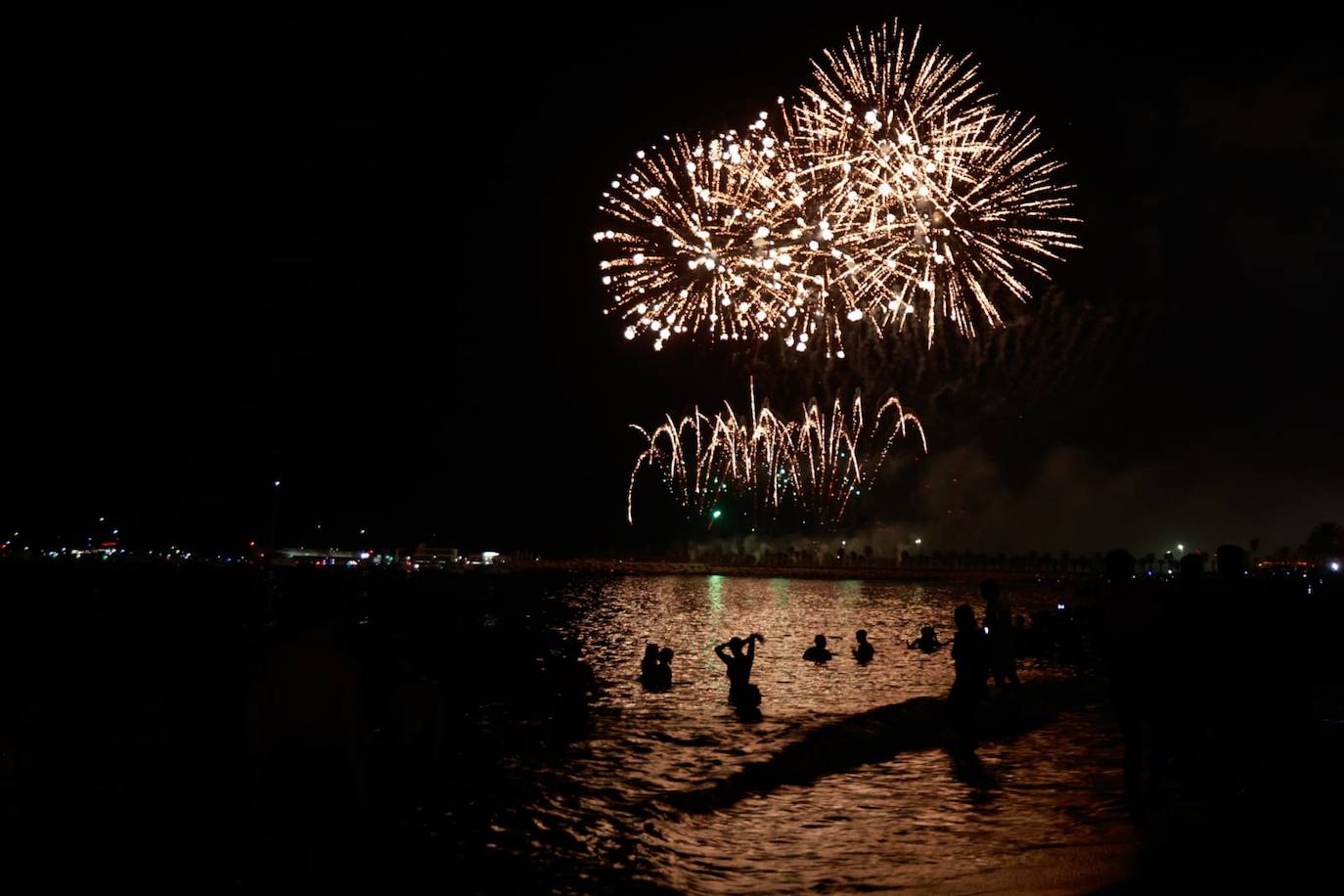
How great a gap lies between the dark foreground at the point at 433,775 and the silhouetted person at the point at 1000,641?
54 cm

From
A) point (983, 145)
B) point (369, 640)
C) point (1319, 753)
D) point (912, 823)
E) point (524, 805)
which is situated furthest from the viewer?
point (983, 145)

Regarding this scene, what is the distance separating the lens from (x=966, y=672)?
1193cm

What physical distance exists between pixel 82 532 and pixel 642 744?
151381 millimetres

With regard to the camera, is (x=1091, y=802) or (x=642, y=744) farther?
(x=642, y=744)

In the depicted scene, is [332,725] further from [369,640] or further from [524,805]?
[369,640]

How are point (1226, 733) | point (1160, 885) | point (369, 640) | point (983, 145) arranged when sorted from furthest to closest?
point (983, 145) → point (369, 640) → point (1226, 733) → point (1160, 885)

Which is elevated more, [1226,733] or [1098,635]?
[1098,635]

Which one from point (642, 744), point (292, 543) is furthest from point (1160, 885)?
point (292, 543)

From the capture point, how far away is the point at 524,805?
33.6ft

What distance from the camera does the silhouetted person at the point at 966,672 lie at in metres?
11.7

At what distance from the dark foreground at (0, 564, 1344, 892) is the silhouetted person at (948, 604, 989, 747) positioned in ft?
2.11

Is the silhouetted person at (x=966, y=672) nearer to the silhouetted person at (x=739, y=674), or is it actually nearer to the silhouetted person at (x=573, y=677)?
the silhouetted person at (x=739, y=674)

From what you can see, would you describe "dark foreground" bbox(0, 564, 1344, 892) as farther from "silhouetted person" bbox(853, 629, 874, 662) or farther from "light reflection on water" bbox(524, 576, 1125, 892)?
"silhouetted person" bbox(853, 629, 874, 662)

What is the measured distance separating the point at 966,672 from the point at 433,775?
20.2 ft
